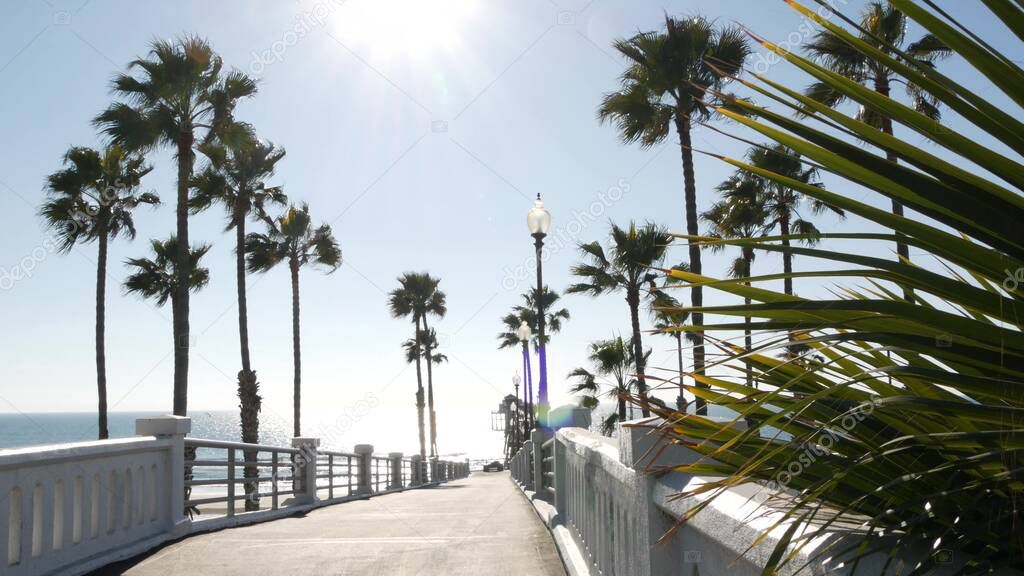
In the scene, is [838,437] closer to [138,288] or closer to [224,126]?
[224,126]

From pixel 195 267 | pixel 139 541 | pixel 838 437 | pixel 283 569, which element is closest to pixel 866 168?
pixel 838 437

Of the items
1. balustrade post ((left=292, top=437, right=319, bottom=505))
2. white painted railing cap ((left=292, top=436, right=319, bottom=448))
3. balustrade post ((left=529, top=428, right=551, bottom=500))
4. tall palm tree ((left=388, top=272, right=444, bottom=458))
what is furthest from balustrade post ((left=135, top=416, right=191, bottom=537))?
tall palm tree ((left=388, top=272, right=444, bottom=458))

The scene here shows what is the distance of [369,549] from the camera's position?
8539mm

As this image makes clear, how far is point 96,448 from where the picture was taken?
7.71 m

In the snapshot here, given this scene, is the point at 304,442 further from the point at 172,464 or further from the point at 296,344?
the point at 296,344

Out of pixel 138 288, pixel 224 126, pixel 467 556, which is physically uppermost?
pixel 224 126

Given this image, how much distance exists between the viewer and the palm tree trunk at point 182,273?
21.6 meters

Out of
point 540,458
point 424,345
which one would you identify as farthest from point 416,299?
point 540,458

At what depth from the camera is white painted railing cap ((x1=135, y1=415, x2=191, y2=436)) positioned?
9.70 meters

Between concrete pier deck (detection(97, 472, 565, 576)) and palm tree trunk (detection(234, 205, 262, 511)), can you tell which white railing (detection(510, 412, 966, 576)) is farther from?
palm tree trunk (detection(234, 205, 262, 511))

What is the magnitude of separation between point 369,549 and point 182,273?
15.0 meters

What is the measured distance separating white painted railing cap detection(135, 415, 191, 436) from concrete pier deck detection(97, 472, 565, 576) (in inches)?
49.1

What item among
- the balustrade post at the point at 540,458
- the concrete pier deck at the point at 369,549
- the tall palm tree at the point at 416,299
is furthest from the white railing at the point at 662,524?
the tall palm tree at the point at 416,299

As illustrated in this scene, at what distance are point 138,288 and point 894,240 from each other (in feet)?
109
